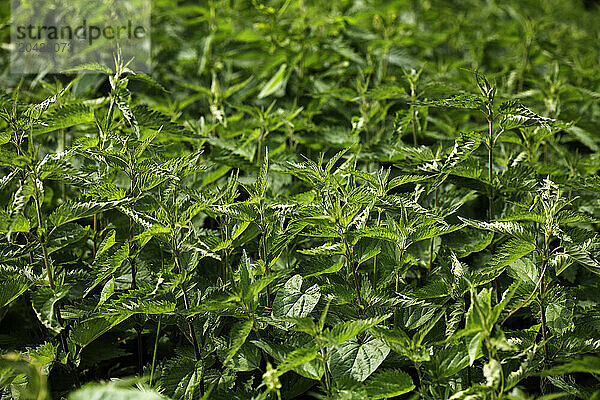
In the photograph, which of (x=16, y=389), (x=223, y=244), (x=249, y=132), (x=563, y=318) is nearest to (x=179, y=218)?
(x=223, y=244)

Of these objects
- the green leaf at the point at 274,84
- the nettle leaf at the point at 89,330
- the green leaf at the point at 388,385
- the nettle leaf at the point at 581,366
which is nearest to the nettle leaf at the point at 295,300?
the green leaf at the point at 388,385

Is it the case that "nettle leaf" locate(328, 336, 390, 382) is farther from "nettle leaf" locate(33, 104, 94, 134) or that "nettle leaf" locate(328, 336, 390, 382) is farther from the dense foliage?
"nettle leaf" locate(33, 104, 94, 134)

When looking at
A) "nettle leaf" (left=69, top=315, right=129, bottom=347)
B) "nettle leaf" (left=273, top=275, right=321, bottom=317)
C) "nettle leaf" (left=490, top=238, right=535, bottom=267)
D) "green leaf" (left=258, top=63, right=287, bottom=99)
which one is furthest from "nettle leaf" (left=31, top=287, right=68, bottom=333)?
"green leaf" (left=258, top=63, right=287, bottom=99)

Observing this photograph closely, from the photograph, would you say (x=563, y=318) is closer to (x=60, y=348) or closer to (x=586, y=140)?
(x=586, y=140)

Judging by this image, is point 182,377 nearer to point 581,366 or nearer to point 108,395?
point 108,395

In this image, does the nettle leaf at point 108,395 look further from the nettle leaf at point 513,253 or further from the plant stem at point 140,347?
the nettle leaf at point 513,253

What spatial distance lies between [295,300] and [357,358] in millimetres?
197

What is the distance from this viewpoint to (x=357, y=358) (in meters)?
1.32

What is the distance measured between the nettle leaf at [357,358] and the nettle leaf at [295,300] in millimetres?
117

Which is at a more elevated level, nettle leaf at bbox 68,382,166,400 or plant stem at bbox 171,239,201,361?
nettle leaf at bbox 68,382,166,400

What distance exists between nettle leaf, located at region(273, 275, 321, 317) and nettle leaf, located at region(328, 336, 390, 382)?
0.12 metres

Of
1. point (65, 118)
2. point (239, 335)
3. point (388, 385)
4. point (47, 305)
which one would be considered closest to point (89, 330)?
point (47, 305)

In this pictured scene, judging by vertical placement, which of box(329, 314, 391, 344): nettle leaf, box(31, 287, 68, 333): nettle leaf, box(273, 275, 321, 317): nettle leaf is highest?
box(329, 314, 391, 344): nettle leaf

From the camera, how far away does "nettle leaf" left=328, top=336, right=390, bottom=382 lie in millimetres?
1287
